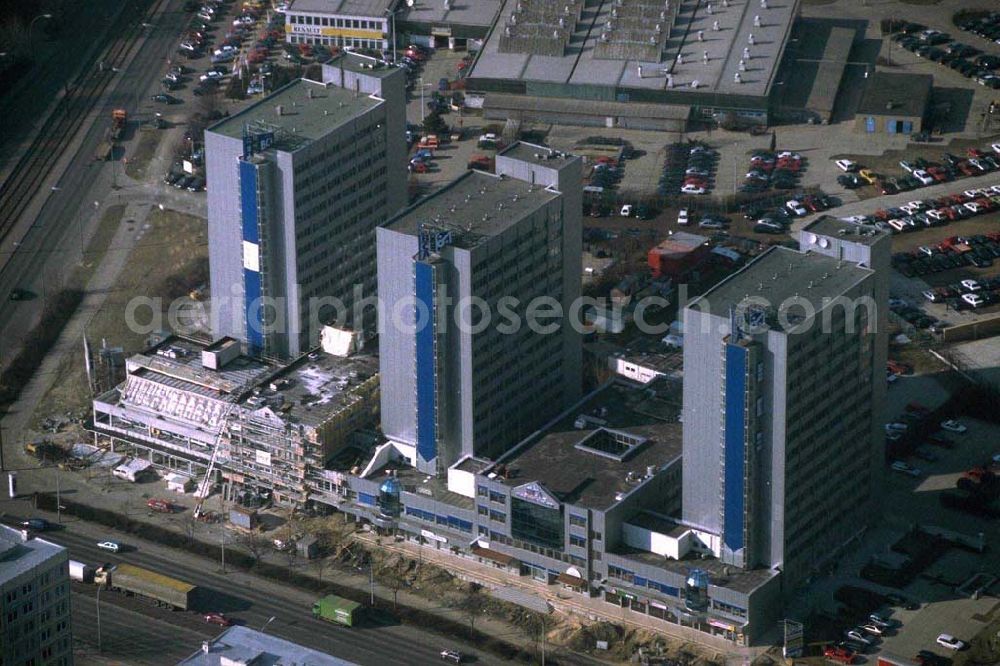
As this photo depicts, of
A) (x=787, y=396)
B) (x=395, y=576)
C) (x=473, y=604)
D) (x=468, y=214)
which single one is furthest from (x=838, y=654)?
(x=468, y=214)

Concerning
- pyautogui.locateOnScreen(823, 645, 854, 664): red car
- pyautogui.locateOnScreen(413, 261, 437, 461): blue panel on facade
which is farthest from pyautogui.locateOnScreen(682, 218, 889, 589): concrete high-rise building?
pyautogui.locateOnScreen(413, 261, 437, 461): blue panel on facade

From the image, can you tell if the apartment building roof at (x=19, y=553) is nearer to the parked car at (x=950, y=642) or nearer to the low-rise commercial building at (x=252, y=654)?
the low-rise commercial building at (x=252, y=654)

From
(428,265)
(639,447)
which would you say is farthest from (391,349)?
(639,447)

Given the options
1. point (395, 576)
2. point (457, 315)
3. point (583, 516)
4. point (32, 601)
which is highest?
point (457, 315)

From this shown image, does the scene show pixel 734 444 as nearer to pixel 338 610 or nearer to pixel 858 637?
pixel 858 637

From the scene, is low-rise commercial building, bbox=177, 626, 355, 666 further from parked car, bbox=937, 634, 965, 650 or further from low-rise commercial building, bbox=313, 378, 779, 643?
parked car, bbox=937, 634, 965, 650

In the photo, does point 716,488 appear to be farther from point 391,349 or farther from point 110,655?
point 110,655
